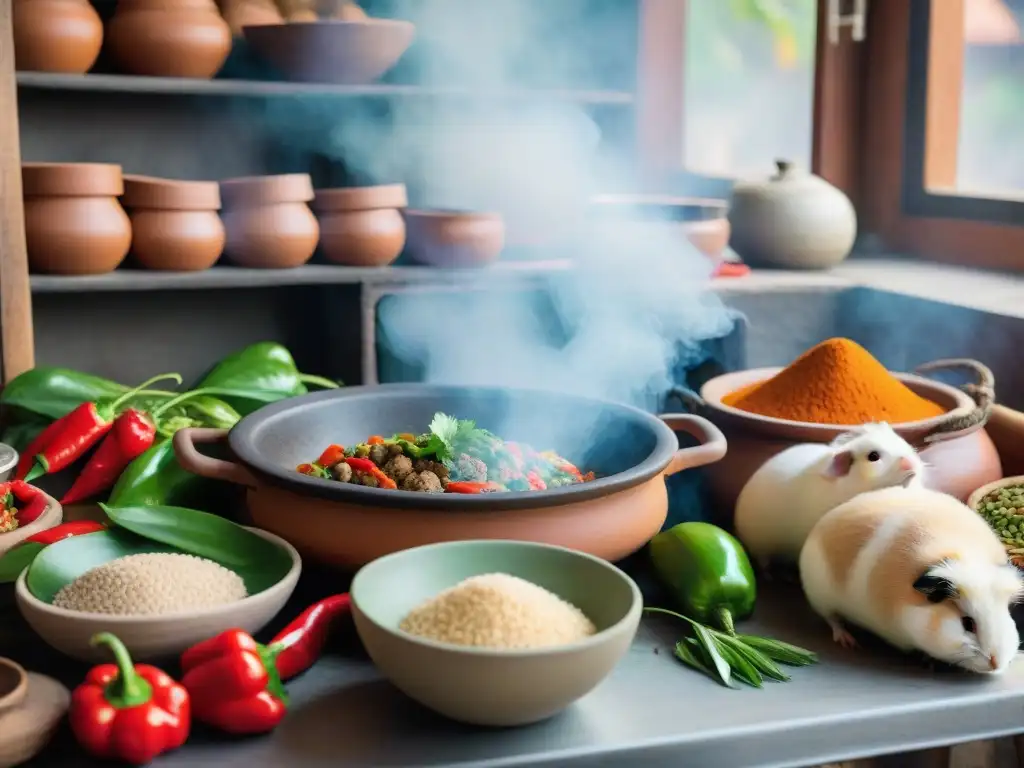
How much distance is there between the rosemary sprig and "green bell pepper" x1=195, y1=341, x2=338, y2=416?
102cm

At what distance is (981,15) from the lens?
2873mm

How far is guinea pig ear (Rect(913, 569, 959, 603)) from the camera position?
3.63 ft

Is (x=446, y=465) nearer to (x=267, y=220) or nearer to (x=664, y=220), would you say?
(x=267, y=220)

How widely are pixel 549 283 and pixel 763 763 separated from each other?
1534mm

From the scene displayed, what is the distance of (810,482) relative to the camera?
4.44ft

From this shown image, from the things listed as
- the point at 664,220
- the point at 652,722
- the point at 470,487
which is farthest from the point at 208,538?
the point at 664,220

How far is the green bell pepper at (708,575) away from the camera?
4.01ft

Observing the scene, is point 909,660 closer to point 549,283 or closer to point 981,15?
point 549,283

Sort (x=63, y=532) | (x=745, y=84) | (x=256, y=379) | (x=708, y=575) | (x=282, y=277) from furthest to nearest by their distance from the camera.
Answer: (x=745, y=84) < (x=282, y=277) < (x=256, y=379) < (x=63, y=532) < (x=708, y=575)

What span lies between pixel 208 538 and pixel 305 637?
0.70 ft

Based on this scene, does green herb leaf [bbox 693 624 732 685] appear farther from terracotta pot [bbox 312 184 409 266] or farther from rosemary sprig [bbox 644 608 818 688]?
terracotta pot [bbox 312 184 409 266]

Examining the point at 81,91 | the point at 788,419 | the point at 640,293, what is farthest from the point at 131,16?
the point at 788,419

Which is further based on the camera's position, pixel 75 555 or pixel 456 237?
pixel 456 237

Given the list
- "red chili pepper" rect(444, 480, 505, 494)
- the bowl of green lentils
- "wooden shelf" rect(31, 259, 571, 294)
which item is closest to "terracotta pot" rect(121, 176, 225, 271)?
"wooden shelf" rect(31, 259, 571, 294)
